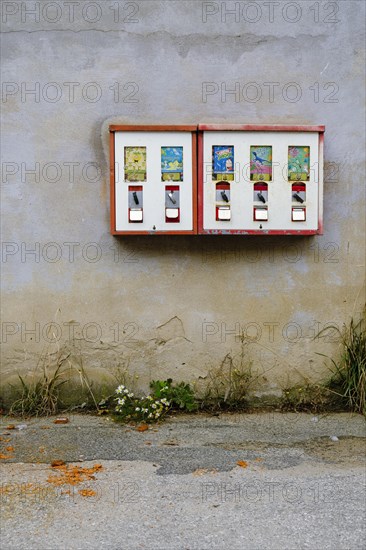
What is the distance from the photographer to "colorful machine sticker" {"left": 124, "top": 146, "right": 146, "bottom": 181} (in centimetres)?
443

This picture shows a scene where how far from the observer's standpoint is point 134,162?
444 cm

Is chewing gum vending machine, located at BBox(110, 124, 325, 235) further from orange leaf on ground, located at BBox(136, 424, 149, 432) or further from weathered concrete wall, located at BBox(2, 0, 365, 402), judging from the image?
orange leaf on ground, located at BBox(136, 424, 149, 432)

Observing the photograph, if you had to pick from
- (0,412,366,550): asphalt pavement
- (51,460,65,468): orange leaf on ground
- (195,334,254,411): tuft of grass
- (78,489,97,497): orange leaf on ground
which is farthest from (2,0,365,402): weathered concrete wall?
(78,489,97,497): orange leaf on ground

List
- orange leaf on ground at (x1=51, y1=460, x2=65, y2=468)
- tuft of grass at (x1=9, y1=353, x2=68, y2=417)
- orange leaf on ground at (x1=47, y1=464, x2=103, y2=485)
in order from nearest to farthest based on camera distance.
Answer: orange leaf on ground at (x1=47, y1=464, x2=103, y2=485)
orange leaf on ground at (x1=51, y1=460, x2=65, y2=468)
tuft of grass at (x1=9, y1=353, x2=68, y2=417)

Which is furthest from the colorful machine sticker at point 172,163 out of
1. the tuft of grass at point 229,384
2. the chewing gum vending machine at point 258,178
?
the tuft of grass at point 229,384

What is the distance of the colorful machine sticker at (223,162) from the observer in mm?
4445

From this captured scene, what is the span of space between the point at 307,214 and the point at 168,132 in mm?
1152

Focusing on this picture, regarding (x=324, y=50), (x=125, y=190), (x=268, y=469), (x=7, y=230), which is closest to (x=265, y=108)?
(x=324, y=50)

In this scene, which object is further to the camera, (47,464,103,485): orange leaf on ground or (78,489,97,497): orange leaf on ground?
(47,464,103,485): orange leaf on ground

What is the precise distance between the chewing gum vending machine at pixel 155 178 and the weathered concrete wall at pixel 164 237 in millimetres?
284

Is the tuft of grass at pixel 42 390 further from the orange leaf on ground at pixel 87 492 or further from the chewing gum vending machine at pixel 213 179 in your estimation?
the orange leaf on ground at pixel 87 492

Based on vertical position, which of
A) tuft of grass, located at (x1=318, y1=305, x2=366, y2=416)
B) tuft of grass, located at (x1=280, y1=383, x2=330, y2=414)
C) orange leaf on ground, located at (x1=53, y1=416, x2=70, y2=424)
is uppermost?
tuft of grass, located at (x1=318, y1=305, x2=366, y2=416)

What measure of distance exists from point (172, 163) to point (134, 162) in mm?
270

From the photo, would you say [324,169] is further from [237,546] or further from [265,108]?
[237,546]
